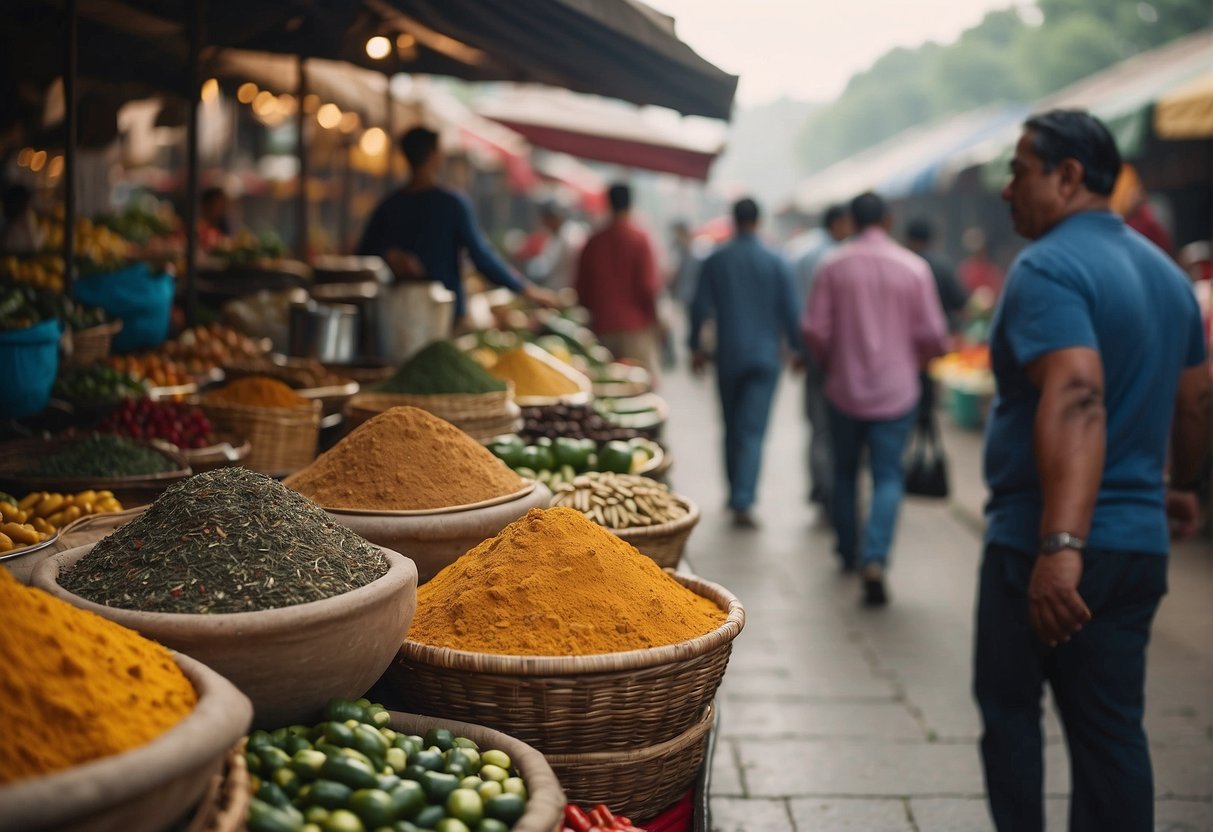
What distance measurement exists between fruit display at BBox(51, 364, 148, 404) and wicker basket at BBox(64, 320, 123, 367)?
4cm

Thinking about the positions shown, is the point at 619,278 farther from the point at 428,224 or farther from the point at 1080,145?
the point at 1080,145

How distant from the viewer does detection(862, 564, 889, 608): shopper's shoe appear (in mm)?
6965

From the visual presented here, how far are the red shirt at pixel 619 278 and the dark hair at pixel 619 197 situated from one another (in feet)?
0.38

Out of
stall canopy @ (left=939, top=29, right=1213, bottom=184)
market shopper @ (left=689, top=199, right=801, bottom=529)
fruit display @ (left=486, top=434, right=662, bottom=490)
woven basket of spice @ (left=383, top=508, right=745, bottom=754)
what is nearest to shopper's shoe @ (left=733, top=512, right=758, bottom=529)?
market shopper @ (left=689, top=199, right=801, bottom=529)

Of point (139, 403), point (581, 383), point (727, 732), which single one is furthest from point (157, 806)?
point (581, 383)

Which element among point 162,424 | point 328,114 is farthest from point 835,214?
point 162,424

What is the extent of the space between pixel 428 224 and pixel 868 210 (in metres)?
2.56

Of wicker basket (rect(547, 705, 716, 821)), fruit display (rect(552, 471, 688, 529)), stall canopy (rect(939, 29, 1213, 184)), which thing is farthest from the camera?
stall canopy (rect(939, 29, 1213, 184))

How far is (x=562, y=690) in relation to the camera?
7.49ft

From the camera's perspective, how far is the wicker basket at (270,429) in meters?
4.23

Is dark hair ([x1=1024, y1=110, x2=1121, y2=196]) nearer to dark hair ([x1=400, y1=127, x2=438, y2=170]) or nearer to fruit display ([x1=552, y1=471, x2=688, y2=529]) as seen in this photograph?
fruit display ([x1=552, y1=471, x2=688, y2=529])

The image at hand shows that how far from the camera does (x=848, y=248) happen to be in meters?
7.44

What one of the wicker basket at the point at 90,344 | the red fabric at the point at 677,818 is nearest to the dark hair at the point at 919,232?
the wicker basket at the point at 90,344

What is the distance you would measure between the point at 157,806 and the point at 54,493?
2077mm
